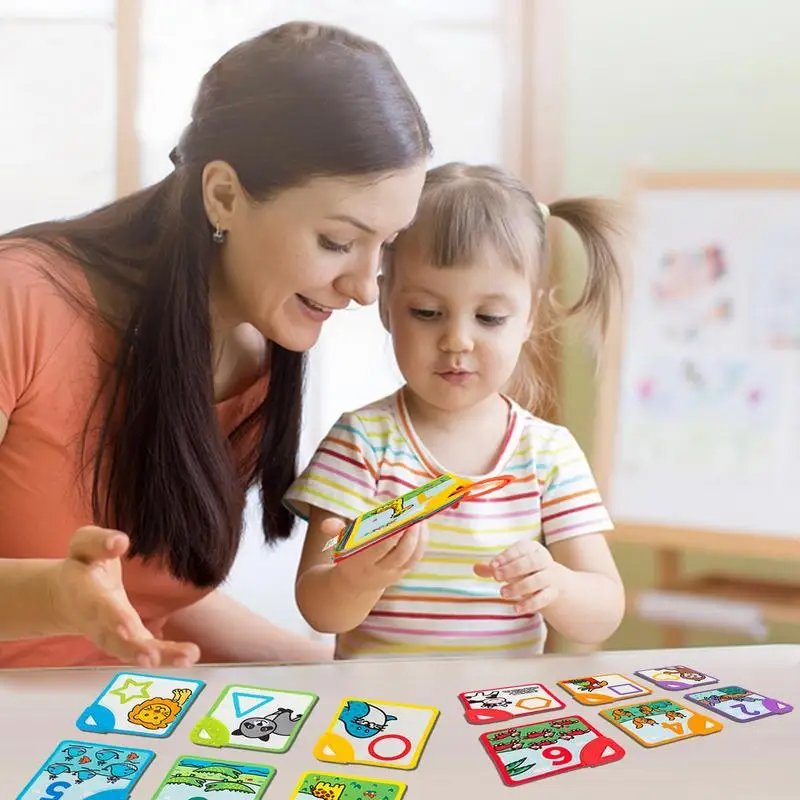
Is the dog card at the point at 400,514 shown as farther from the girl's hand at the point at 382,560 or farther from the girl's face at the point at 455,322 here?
the girl's face at the point at 455,322

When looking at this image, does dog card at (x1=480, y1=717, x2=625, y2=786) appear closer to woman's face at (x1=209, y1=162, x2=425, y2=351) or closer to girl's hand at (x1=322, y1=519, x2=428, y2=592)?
girl's hand at (x1=322, y1=519, x2=428, y2=592)

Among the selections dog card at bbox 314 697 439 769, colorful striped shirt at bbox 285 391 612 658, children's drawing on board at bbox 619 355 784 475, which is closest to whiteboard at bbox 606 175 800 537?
children's drawing on board at bbox 619 355 784 475

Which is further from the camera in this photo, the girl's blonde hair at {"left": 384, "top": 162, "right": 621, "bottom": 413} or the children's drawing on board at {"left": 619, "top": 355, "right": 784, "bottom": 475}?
the children's drawing on board at {"left": 619, "top": 355, "right": 784, "bottom": 475}

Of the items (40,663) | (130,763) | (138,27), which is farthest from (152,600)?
(138,27)

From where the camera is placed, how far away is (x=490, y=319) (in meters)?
0.75

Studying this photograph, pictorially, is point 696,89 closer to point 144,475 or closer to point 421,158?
point 421,158

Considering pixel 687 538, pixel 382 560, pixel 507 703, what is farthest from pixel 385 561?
pixel 687 538

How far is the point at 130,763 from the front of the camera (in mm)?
524

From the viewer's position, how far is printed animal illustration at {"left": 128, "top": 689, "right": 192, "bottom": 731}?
568 millimetres

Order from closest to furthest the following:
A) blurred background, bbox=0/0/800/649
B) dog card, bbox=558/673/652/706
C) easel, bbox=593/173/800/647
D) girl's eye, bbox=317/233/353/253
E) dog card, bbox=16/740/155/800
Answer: dog card, bbox=16/740/155/800 → dog card, bbox=558/673/652/706 → girl's eye, bbox=317/233/353/253 → blurred background, bbox=0/0/800/649 → easel, bbox=593/173/800/647

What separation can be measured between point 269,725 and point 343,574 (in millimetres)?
127

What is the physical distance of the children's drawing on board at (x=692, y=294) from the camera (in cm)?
151

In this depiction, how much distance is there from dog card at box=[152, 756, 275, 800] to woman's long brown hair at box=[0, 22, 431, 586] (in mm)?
270

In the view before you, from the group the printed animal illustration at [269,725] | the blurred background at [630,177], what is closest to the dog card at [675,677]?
the printed animal illustration at [269,725]
